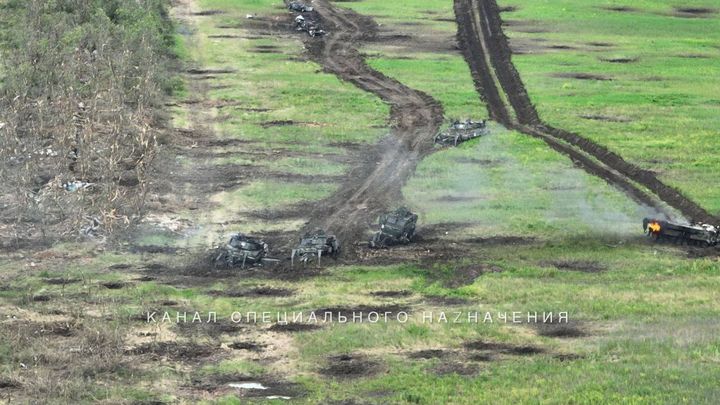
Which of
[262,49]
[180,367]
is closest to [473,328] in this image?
[180,367]

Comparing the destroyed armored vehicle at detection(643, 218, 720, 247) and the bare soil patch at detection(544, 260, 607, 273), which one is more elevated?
the destroyed armored vehicle at detection(643, 218, 720, 247)

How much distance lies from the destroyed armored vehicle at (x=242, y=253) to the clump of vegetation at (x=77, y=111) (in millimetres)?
6141

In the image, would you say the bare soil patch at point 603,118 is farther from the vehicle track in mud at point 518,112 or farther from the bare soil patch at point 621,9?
the bare soil patch at point 621,9

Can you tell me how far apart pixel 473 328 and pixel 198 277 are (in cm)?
1209

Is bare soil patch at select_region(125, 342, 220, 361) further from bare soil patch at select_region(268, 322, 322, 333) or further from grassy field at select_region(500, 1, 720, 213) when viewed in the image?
grassy field at select_region(500, 1, 720, 213)

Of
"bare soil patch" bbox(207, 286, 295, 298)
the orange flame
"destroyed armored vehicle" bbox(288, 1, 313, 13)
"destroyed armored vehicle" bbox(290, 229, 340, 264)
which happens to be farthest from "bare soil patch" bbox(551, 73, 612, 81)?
"bare soil patch" bbox(207, 286, 295, 298)

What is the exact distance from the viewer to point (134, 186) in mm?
56250

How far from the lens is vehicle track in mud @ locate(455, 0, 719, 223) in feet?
184

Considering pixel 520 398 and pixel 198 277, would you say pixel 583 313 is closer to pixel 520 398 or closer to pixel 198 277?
pixel 520 398

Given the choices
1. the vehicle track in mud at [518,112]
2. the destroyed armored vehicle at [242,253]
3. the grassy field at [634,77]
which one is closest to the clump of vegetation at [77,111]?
the destroyed armored vehicle at [242,253]

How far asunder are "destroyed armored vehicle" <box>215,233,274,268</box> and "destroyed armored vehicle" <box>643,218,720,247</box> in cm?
1657

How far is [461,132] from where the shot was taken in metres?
66.3

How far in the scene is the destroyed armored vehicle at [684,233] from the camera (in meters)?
48.8

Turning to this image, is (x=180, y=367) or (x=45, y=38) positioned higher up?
(x=45, y=38)
